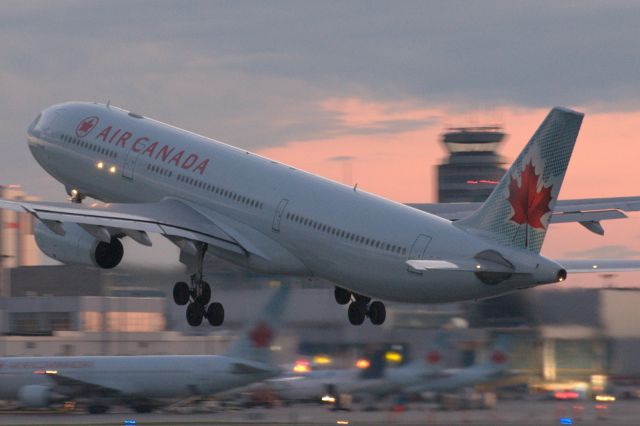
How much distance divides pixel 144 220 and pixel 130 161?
13.9ft

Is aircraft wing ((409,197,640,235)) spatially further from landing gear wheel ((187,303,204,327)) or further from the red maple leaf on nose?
landing gear wheel ((187,303,204,327))

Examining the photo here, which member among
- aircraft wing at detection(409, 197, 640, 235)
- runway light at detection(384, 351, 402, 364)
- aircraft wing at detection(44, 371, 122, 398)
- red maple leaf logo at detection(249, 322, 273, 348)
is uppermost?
aircraft wing at detection(409, 197, 640, 235)

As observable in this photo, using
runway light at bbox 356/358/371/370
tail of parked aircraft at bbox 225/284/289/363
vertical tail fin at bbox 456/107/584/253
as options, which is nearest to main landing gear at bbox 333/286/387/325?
vertical tail fin at bbox 456/107/584/253

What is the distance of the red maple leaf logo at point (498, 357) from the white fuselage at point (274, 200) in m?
16.2

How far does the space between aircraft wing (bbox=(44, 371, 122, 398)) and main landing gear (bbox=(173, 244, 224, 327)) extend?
15.1m

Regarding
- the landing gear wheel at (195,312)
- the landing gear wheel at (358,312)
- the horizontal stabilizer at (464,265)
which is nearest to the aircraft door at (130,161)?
the landing gear wheel at (195,312)

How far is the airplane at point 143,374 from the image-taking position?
59.8 m

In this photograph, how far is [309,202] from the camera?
45.0m

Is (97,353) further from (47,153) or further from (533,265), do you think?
(533,265)

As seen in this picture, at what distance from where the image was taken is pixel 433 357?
60000 mm

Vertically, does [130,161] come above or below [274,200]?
above

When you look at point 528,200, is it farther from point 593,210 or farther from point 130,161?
point 130,161

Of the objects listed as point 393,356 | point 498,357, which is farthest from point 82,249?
point 498,357

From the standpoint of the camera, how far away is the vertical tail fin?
40.2m
